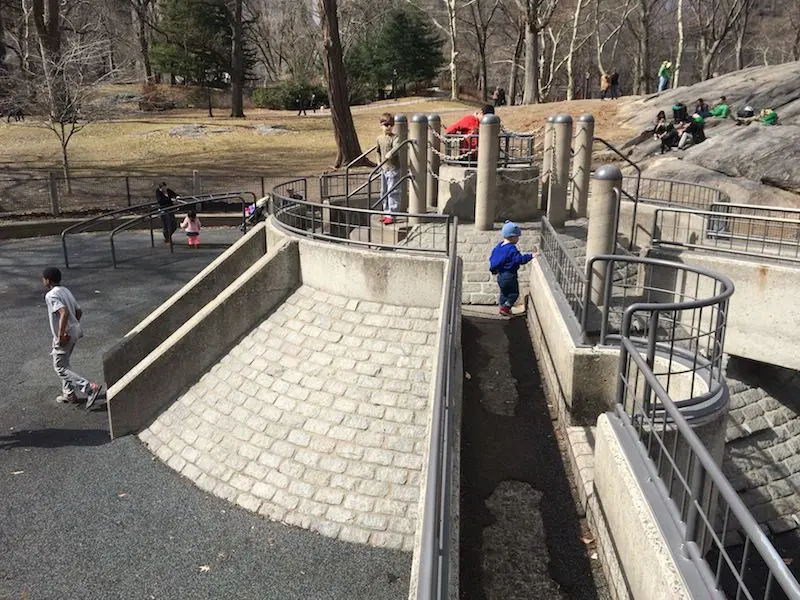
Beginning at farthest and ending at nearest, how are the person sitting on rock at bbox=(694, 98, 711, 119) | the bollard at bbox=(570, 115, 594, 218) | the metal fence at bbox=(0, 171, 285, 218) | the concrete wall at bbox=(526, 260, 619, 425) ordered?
the person sitting on rock at bbox=(694, 98, 711, 119)
the metal fence at bbox=(0, 171, 285, 218)
the bollard at bbox=(570, 115, 594, 218)
the concrete wall at bbox=(526, 260, 619, 425)

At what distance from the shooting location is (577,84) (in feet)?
248

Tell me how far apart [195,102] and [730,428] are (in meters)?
45.2

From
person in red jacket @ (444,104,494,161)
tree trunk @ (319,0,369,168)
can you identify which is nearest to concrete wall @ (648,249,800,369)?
person in red jacket @ (444,104,494,161)

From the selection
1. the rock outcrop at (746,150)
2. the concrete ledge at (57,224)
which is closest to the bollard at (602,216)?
the rock outcrop at (746,150)

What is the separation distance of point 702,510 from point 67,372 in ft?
31.5

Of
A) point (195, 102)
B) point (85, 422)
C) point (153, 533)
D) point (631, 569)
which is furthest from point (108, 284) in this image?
point (195, 102)

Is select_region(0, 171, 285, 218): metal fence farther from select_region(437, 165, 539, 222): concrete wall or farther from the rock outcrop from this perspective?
the rock outcrop

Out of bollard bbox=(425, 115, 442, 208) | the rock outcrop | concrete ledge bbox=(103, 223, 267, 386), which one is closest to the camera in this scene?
concrete ledge bbox=(103, 223, 267, 386)

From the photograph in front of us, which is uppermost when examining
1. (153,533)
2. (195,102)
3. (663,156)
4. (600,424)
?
(195,102)

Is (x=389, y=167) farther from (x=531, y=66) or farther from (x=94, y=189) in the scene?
(x=531, y=66)

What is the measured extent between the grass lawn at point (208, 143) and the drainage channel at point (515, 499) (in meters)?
21.2

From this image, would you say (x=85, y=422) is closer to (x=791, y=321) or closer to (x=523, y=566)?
(x=523, y=566)

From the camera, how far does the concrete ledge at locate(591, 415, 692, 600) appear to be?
13.5ft

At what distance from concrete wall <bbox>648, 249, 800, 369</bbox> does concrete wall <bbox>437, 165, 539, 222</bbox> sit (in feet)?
12.7
